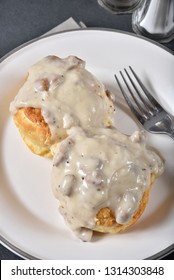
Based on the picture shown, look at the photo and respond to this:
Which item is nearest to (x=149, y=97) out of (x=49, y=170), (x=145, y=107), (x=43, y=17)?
(x=145, y=107)

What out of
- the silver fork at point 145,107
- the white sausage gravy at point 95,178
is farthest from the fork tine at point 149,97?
the white sausage gravy at point 95,178

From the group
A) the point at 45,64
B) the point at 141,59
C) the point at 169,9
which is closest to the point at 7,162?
the point at 45,64

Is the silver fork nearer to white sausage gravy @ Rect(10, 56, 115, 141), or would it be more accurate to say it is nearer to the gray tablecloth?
white sausage gravy @ Rect(10, 56, 115, 141)

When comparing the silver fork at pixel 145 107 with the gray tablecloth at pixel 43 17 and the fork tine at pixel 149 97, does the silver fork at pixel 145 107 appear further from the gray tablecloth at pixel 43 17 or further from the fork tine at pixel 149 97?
the gray tablecloth at pixel 43 17

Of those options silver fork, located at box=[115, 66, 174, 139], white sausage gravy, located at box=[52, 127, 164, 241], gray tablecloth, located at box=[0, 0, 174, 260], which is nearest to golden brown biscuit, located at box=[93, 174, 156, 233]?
white sausage gravy, located at box=[52, 127, 164, 241]

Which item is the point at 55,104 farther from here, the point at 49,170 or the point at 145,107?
the point at 145,107
